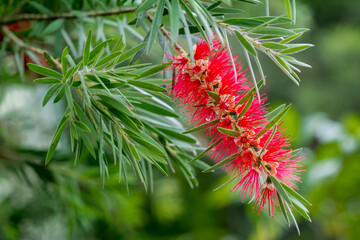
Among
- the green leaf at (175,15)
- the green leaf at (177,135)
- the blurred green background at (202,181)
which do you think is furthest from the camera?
the blurred green background at (202,181)

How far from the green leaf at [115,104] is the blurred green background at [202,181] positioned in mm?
79

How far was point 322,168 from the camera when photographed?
126 cm

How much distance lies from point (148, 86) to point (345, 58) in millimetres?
1820

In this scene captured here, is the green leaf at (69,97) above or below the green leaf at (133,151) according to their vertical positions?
above

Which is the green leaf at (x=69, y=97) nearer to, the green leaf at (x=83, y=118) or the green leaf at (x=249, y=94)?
the green leaf at (x=83, y=118)

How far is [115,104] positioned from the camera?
31 cm

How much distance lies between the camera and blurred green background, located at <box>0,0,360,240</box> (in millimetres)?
645

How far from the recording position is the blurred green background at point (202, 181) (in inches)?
25.4

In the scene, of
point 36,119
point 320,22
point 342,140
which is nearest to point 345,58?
point 320,22

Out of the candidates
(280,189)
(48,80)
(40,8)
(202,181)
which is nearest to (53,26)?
(40,8)

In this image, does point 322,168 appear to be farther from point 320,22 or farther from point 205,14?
point 320,22

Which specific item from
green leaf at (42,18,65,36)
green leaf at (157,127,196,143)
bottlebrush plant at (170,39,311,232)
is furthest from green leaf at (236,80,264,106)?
green leaf at (42,18,65,36)

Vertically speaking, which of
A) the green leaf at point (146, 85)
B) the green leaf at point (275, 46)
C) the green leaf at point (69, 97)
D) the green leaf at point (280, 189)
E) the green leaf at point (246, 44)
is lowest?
the green leaf at point (280, 189)

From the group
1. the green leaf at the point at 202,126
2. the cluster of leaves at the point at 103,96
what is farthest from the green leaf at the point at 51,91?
the green leaf at the point at 202,126
